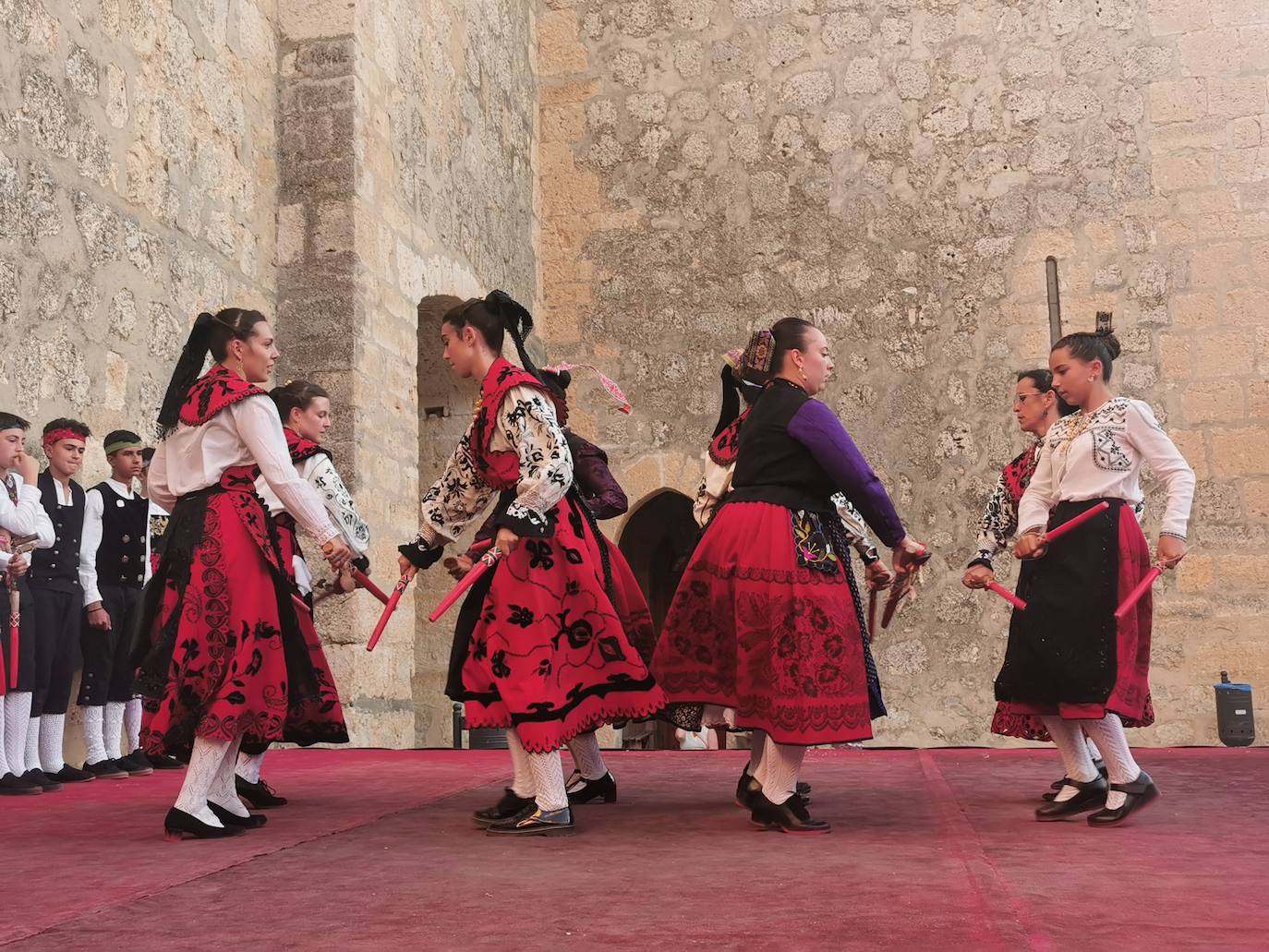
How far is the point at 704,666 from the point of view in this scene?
11.3ft

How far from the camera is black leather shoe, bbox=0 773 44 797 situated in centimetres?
430

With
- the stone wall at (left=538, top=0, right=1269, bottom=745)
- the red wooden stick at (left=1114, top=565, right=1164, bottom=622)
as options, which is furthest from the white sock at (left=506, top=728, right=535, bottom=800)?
the stone wall at (left=538, top=0, right=1269, bottom=745)

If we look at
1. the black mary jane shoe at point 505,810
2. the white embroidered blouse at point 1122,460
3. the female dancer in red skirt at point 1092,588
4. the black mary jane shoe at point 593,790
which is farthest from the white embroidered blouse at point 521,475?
the white embroidered blouse at point 1122,460

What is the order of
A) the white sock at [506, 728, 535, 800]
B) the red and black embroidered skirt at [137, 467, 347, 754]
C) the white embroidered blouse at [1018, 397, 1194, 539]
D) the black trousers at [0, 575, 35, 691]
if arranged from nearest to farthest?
the red and black embroidered skirt at [137, 467, 347, 754]
the white sock at [506, 728, 535, 800]
the white embroidered blouse at [1018, 397, 1194, 539]
the black trousers at [0, 575, 35, 691]

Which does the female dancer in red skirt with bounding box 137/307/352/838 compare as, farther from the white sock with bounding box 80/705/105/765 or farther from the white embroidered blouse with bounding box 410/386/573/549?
the white sock with bounding box 80/705/105/765

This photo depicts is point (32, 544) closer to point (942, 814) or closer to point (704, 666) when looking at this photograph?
point (704, 666)

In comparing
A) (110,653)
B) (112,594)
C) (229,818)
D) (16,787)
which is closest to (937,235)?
(112,594)

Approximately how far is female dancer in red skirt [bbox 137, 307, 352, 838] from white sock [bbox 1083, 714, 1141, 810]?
193 cm

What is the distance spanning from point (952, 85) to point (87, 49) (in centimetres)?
537

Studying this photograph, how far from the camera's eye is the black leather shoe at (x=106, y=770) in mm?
4848

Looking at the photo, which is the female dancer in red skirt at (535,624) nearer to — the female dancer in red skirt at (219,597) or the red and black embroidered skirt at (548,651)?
the red and black embroidered skirt at (548,651)

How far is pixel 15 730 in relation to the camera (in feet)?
14.7

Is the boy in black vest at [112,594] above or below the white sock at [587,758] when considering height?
above

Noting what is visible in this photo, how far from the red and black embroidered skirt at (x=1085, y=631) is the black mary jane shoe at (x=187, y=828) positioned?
2033mm
